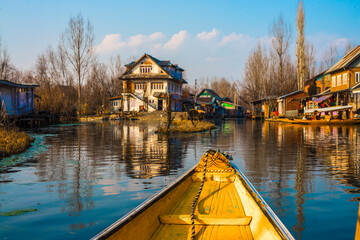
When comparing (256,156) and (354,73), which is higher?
(354,73)

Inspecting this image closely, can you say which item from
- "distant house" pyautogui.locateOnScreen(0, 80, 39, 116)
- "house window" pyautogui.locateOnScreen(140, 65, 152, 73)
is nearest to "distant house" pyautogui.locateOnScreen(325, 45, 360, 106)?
"house window" pyautogui.locateOnScreen(140, 65, 152, 73)

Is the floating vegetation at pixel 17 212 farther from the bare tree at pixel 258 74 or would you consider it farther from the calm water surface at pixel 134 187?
the bare tree at pixel 258 74

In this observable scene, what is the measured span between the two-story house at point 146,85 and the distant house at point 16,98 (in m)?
23.9

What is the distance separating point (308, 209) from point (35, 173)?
26.9 ft

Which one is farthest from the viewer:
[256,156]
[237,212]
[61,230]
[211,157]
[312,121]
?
[312,121]

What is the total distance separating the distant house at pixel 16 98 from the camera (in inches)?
1204

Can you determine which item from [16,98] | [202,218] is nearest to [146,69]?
[16,98]

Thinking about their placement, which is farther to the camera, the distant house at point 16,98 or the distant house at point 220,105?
the distant house at point 220,105

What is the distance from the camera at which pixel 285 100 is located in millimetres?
54188

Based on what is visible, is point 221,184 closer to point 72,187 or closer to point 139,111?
point 72,187

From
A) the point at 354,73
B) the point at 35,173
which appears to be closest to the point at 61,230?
the point at 35,173

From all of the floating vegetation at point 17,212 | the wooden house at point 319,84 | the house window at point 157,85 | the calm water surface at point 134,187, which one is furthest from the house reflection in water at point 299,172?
the house window at point 157,85

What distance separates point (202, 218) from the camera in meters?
4.46

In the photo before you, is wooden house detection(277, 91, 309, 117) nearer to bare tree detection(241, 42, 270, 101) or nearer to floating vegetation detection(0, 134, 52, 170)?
bare tree detection(241, 42, 270, 101)
